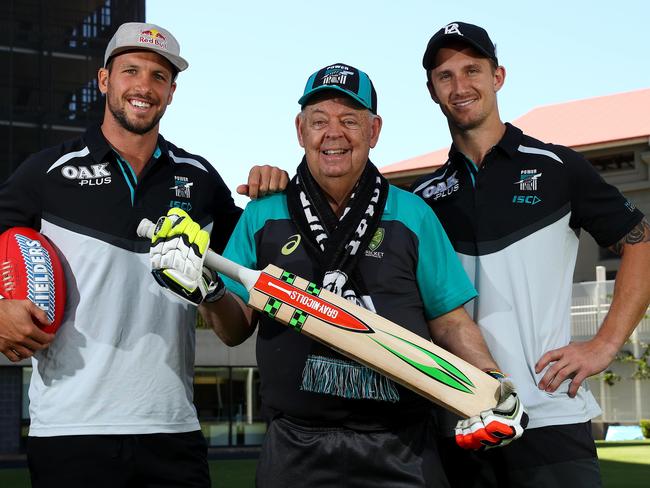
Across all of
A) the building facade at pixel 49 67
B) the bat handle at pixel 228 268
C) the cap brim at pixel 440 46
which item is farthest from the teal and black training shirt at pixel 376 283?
the building facade at pixel 49 67

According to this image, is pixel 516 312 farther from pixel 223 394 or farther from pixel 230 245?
pixel 223 394

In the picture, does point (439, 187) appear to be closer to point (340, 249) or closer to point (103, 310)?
point (340, 249)

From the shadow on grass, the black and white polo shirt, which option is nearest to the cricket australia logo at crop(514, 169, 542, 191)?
the black and white polo shirt

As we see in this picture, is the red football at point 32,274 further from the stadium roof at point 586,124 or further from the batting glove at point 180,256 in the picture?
the stadium roof at point 586,124

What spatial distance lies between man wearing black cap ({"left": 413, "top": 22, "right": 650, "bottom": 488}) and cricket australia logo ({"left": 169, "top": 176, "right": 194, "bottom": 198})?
3.95 feet

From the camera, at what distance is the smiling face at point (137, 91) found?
14.9ft

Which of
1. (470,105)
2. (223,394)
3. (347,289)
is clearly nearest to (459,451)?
(347,289)

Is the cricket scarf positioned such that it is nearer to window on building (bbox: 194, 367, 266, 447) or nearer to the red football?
the red football

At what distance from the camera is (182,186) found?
4.69m

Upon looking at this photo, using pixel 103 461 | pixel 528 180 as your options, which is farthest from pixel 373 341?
pixel 103 461

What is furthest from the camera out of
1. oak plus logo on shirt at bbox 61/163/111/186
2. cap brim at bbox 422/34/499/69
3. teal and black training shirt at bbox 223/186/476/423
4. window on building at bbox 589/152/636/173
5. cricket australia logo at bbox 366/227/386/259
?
window on building at bbox 589/152/636/173

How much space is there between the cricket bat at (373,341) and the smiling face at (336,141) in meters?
0.51

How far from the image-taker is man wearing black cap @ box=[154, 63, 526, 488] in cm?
362

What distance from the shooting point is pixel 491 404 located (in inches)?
139
